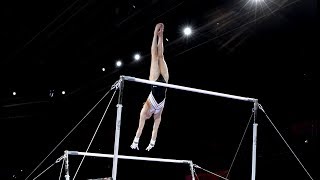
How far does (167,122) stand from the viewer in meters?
15.9

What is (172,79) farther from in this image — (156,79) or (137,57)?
(156,79)

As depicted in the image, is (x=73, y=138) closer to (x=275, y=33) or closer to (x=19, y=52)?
(x=19, y=52)

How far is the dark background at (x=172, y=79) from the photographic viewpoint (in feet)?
37.6

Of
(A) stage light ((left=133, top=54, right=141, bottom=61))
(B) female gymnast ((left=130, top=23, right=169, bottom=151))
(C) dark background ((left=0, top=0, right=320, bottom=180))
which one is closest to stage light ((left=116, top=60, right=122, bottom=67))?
(C) dark background ((left=0, top=0, right=320, bottom=180))

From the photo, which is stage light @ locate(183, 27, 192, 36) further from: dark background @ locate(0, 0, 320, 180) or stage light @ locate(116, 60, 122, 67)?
stage light @ locate(116, 60, 122, 67)

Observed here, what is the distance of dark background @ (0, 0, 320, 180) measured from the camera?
11.5m

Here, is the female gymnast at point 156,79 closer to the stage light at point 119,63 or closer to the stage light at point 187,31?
the stage light at point 187,31

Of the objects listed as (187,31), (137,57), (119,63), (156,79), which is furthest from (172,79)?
(156,79)

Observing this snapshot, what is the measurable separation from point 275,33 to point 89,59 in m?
6.78

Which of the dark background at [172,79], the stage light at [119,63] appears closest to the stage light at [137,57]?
the dark background at [172,79]

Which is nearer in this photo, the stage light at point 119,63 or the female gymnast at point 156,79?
the female gymnast at point 156,79

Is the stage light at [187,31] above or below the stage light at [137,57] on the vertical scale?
above

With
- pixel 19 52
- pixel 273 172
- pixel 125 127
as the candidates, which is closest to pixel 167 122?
pixel 125 127

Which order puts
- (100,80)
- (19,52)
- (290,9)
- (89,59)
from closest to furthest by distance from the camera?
(290,9) → (19,52) → (89,59) → (100,80)
